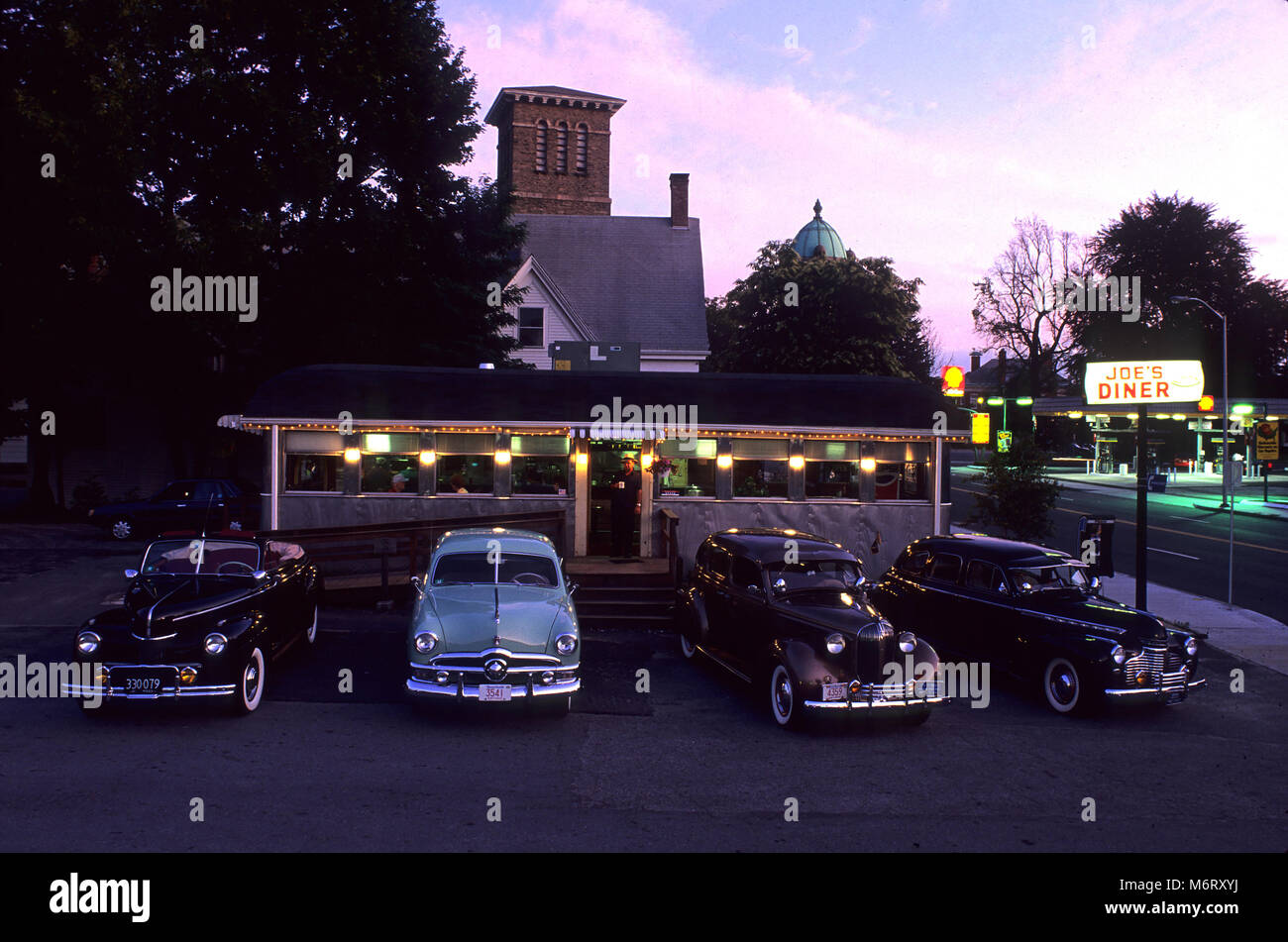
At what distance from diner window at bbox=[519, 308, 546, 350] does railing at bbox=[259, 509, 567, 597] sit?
885 inches

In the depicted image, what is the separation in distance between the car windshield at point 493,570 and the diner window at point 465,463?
7.48 meters

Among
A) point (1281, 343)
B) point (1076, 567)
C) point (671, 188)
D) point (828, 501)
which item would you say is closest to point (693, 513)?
point (828, 501)

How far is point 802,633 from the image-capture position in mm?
10133

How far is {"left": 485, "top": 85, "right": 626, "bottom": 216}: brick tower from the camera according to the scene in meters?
55.0

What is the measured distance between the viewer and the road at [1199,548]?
20.5m

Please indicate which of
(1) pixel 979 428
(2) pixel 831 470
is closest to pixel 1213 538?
(1) pixel 979 428

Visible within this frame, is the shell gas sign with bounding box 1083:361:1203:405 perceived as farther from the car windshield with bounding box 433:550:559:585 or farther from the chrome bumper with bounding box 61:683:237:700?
the chrome bumper with bounding box 61:683:237:700

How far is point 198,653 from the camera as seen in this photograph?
937cm

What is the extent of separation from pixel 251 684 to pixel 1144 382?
16.1m

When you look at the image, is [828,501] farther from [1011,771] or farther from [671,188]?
[671,188]

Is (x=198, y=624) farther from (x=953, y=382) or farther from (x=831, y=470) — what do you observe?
(x=953, y=382)

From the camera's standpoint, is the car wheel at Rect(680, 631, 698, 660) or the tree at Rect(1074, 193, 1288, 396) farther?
the tree at Rect(1074, 193, 1288, 396)

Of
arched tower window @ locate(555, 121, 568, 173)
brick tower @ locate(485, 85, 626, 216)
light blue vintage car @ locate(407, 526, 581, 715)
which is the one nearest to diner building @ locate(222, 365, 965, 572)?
light blue vintage car @ locate(407, 526, 581, 715)

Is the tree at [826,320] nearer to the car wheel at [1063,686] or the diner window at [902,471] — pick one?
the diner window at [902,471]
